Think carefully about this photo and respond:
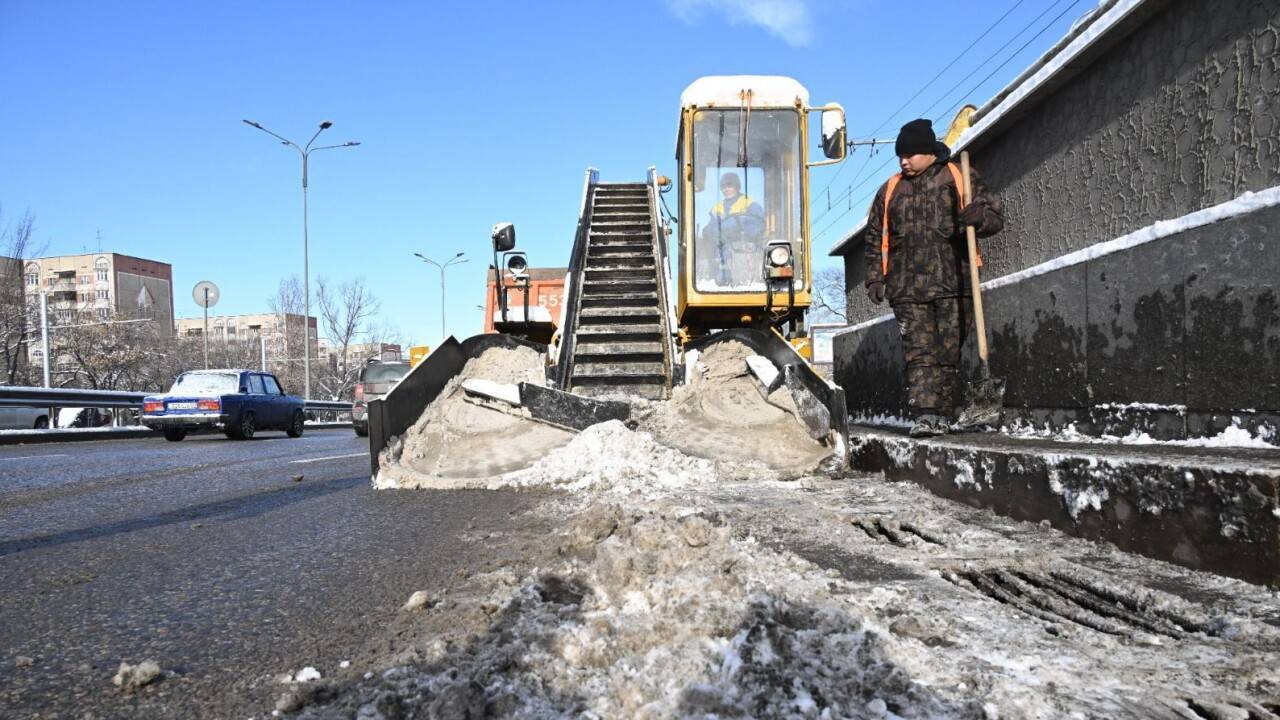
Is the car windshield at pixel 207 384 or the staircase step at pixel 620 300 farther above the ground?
the staircase step at pixel 620 300

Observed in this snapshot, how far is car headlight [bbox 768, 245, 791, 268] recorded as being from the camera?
796 centimetres

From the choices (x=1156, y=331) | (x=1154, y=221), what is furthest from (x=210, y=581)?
(x=1154, y=221)

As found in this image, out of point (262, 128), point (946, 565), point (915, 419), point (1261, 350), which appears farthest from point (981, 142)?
point (262, 128)

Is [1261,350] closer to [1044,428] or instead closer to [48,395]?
[1044,428]

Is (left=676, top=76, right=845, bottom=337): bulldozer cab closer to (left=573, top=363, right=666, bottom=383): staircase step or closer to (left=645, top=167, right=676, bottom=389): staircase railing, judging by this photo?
(left=645, top=167, right=676, bottom=389): staircase railing

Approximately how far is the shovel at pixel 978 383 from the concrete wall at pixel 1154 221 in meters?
0.15

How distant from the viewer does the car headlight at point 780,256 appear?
7961 mm

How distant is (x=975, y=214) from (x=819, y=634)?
3.88 metres

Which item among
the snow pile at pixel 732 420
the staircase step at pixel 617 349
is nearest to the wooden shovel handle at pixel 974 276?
the snow pile at pixel 732 420

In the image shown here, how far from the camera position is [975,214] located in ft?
16.4

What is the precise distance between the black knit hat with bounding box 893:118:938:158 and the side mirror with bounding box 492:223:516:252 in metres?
4.35

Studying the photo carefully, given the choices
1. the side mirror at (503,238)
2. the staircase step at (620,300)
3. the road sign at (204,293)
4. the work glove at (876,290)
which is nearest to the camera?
the work glove at (876,290)

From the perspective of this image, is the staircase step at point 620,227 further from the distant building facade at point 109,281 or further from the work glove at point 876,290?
the distant building facade at point 109,281

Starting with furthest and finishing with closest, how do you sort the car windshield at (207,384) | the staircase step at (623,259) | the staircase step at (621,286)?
the car windshield at (207,384)
the staircase step at (623,259)
the staircase step at (621,286)
